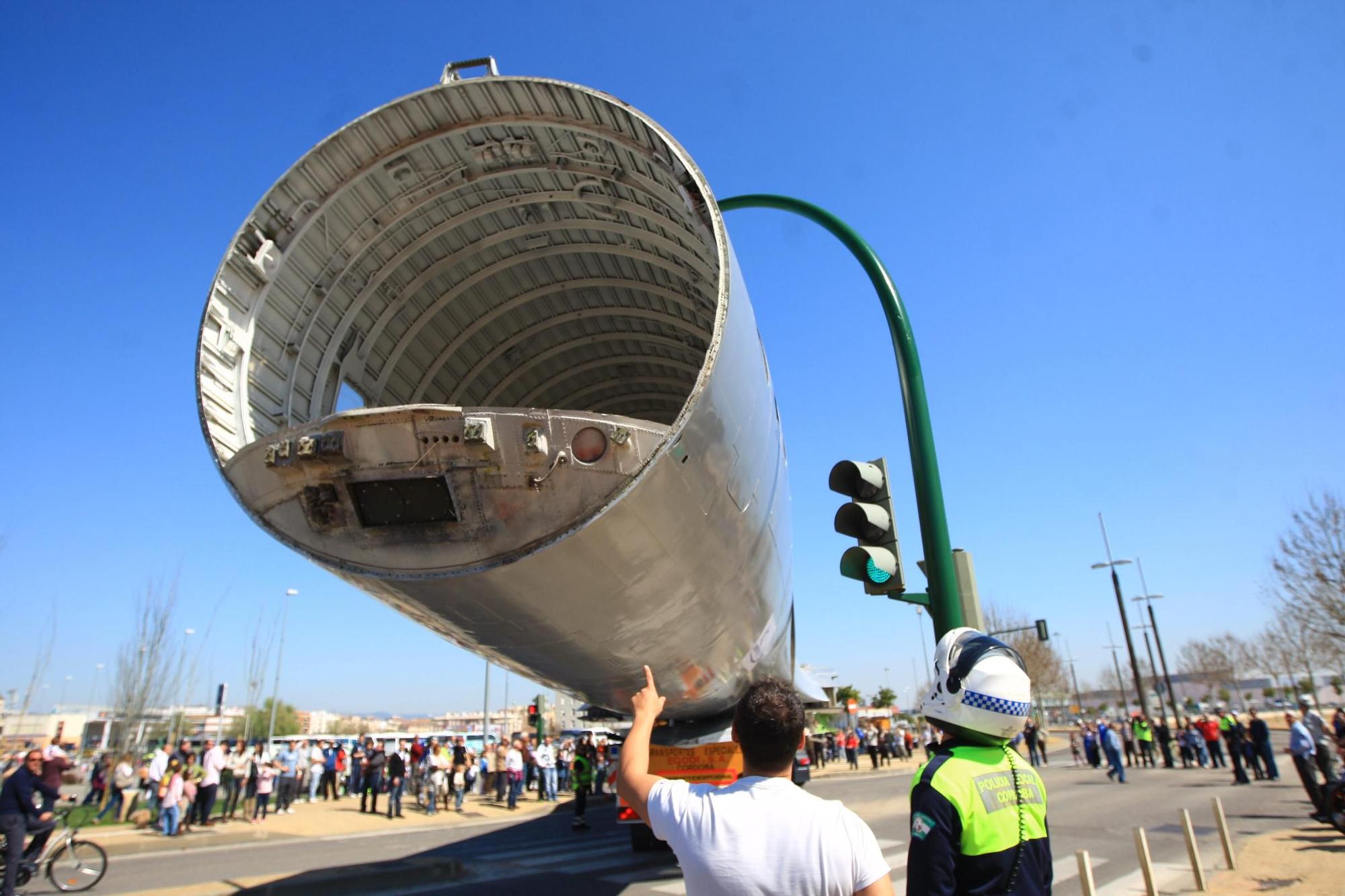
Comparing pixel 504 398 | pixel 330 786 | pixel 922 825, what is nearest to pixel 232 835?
pixel 330 786

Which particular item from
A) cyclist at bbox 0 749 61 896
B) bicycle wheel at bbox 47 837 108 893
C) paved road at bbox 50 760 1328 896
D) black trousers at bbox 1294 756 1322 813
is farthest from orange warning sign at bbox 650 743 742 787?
black trousers at bbox 1294 756 1322 813

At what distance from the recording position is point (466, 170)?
4.93m

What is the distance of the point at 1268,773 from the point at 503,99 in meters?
19.7

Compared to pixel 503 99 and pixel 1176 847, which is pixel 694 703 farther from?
pixel 1176 847

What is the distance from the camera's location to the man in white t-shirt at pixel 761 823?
1.63m

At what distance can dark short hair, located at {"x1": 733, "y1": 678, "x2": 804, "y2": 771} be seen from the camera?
5.85 feet

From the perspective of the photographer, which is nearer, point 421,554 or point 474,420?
point 474,420

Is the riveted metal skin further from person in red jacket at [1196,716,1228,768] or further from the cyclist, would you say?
person in red jacket at [1196,716,1228,768]

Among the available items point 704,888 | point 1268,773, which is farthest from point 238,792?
point 1268,773

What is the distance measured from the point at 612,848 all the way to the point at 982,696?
896 cm

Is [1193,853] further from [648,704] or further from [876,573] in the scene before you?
[648,704]

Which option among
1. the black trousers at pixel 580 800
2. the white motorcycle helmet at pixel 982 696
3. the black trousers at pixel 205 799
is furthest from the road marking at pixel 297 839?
the white motorcycle helmet at pixel 982 696

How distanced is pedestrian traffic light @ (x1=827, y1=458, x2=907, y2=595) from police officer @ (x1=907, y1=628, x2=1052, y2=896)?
78.4 inches

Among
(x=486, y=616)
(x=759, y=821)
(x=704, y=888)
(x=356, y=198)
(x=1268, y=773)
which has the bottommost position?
(x=1268, y=773)
